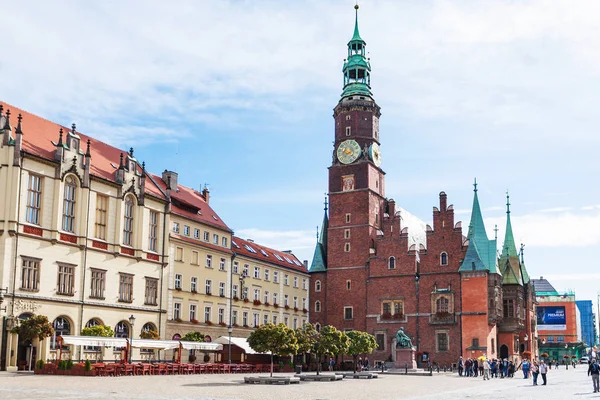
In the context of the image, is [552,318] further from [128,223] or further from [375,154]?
[128,223]

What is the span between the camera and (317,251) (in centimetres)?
8988

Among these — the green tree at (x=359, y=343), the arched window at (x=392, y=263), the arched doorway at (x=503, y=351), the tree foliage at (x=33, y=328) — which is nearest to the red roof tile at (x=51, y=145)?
the tree foliage at (x=33, y=328)

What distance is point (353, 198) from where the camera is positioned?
281 feet

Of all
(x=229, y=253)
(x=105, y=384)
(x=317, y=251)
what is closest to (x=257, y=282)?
(x=229, y=253)

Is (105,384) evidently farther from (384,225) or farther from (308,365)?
(384,225)

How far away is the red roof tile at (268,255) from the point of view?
2987 inches

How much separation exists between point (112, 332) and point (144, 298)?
7006 mm

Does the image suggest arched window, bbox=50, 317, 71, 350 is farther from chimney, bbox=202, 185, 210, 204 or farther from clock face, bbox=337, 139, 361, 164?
clock face, bbox=337, 139, 361, 164

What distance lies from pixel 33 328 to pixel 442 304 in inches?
1857

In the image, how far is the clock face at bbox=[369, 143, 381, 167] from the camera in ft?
286

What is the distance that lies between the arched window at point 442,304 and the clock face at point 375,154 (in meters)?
18.9

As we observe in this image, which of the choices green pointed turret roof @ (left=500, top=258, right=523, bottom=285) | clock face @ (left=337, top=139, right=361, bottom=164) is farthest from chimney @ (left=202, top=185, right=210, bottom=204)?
green pointed turret roof @ (left=500, top=258, right=523, bottom=285)

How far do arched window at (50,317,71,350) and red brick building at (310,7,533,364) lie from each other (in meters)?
40.0

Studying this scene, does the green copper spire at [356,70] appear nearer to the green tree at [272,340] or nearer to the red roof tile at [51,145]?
the red roof tile at [51,145]
